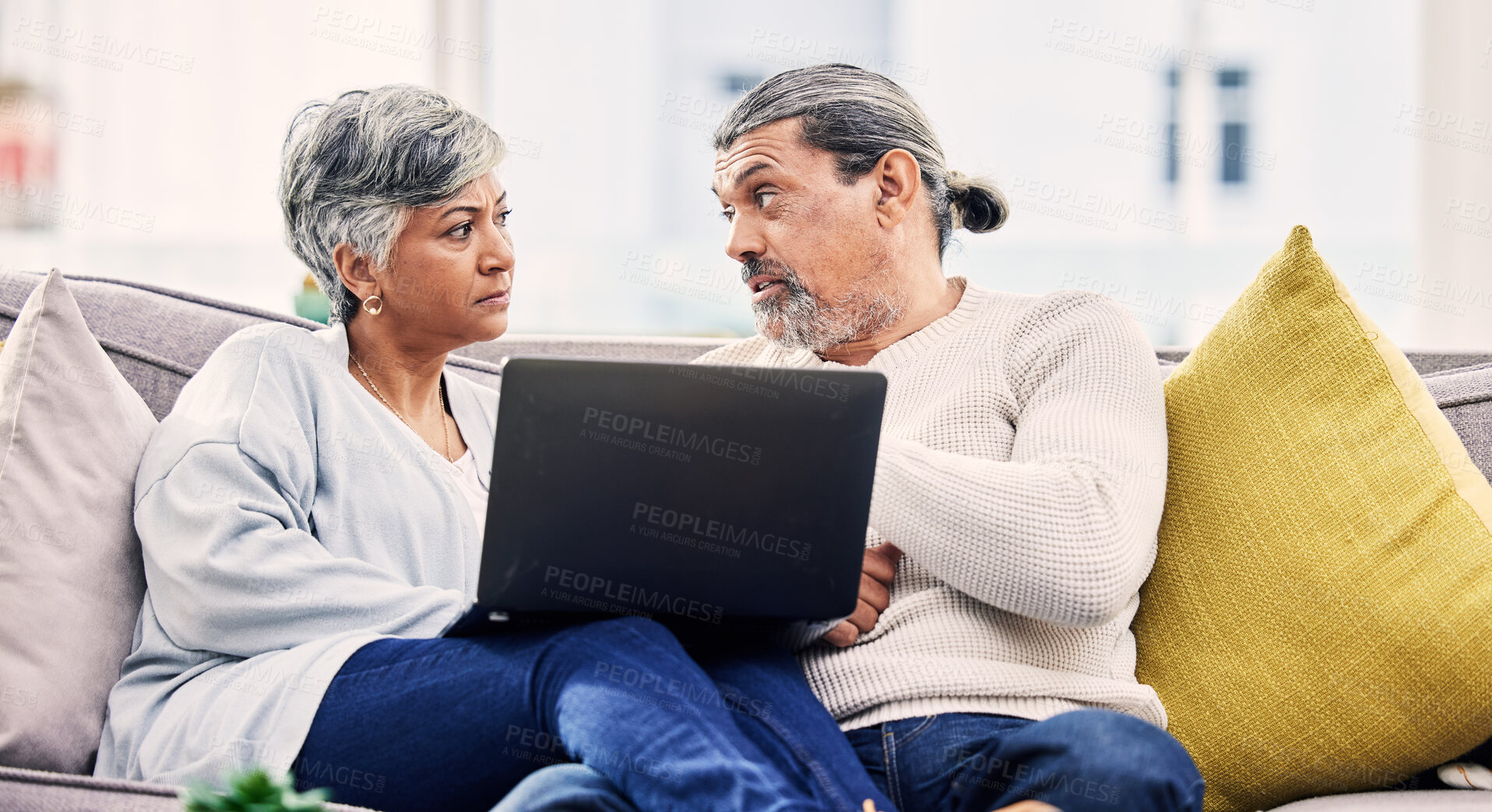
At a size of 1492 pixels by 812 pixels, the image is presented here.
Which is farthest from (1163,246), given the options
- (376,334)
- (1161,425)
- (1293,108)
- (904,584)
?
(376,334)

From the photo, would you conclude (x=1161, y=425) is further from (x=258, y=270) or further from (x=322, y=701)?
(x=258, y=270)

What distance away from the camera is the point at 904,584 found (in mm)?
1187

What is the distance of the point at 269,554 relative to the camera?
107 cm

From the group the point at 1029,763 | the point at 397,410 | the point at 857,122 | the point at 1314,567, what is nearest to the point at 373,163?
the point at 397,410

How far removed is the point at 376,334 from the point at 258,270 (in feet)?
4.83

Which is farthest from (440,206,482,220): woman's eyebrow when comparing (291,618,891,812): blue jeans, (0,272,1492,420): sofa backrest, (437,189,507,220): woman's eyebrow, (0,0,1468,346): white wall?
(0,0,1468,346): white wall

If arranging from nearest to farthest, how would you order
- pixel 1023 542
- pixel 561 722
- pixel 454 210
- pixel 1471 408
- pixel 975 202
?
1. pixel 561 722
2. pixel 1023 542
3. pixel 1471 408
4. pixel 454 210
5. pixel 975 202

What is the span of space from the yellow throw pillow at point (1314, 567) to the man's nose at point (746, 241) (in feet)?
2.02

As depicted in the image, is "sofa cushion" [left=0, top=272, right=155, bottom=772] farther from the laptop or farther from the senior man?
the senior man

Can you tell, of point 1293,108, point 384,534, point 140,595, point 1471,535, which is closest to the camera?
point 1471,535

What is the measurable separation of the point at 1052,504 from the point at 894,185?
24.8 inches

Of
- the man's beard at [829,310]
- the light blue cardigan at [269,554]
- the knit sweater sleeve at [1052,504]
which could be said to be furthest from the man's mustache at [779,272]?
the light blue cardigan at [269,554]

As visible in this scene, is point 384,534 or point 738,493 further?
point 384,534

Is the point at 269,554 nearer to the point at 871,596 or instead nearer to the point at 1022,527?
the point at 871,596
